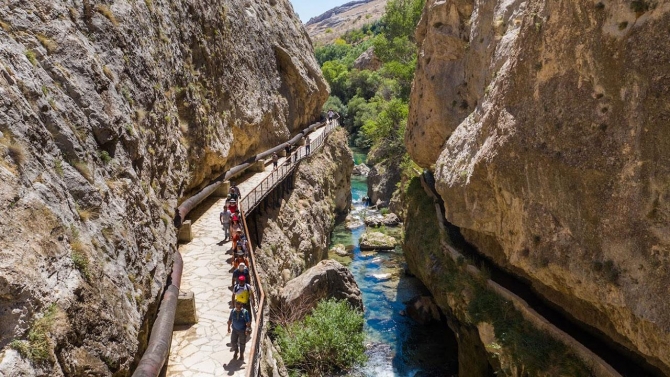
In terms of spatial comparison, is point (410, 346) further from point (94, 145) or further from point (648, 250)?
point (94, 145)

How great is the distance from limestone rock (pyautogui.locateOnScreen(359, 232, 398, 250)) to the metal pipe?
20.8 meters

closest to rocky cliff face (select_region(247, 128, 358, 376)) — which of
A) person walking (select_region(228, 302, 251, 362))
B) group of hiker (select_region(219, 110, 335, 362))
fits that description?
person walking (select_region(228, 302, 251, 362))

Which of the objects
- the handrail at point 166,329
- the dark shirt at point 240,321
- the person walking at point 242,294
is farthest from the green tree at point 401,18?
the dark shirt at point 240,321

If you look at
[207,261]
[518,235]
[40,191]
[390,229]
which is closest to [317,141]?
[390,229]

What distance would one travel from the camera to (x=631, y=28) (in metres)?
9.54

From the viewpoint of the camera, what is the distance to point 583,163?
420 inches

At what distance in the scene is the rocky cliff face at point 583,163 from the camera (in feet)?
30.0

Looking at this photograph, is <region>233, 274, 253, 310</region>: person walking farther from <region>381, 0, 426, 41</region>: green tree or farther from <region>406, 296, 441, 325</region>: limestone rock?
<region>381, 0, 426, 41</region>: green tree

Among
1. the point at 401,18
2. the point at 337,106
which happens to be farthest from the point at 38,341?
the point at 337,106

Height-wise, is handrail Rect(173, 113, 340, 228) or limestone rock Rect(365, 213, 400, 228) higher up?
handrail Rect(173, 113, 340, 228)

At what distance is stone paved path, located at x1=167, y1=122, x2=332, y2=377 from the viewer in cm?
1065

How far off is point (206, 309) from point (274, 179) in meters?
11.6

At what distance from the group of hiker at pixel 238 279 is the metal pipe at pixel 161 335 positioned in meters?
1.43

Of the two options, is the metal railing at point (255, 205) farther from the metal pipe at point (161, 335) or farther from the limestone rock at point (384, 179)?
the limestone rock at point (384, 179)
